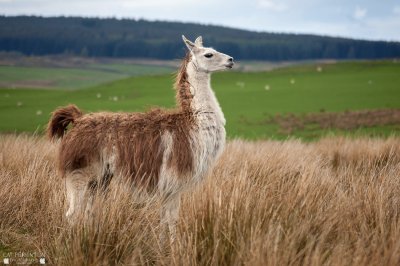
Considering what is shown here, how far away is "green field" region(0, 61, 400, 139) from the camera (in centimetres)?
2130

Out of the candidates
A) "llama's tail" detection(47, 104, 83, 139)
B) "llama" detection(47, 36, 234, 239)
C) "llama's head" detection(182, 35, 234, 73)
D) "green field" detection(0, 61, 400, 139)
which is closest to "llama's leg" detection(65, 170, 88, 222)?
"llama" detection(47, 36, 234, 239)

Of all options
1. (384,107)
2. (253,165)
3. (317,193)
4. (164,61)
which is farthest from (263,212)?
(164,61)

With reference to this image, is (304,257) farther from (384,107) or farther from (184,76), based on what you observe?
(384,107)

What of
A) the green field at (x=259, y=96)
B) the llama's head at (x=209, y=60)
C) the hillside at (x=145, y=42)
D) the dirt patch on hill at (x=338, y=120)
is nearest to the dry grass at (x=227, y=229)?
the llama's head at (x=209, y=60)

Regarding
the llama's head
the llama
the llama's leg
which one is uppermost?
the llama's head

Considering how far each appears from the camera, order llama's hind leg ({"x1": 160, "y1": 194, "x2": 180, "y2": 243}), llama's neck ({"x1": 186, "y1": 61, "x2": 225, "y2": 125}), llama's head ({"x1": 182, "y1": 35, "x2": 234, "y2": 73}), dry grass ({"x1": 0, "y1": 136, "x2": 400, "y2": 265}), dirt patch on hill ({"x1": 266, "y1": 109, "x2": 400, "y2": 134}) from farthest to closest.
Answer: dirt patch on hill ({"x1": 266, "y1": 109, "x2": 400, "y2": 134}) → llama's head ({"x1": 182, "y1": 35, "x2": 234, "y2": 73}) → llama's neck ({"x1": 186, "y1": 61, "x2": 225, "y2": 125}) → llama's hind leg ({"x1": 160, "y1": 194, "x2": 180, "y2": 243}) → dry grass ({"x1": 0, "y1": 136, "x2": 400, "y2": 265})

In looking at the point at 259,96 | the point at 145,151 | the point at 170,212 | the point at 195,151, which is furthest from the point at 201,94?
the point at 259,96

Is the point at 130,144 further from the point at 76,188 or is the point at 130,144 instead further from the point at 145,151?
the point at 76,188

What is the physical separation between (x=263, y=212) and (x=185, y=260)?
0.83 m

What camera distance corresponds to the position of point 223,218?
394 centimetres

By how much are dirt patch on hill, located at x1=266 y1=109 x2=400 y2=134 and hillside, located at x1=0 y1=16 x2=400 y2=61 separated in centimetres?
12000

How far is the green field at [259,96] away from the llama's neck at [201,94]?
1223 centimetres

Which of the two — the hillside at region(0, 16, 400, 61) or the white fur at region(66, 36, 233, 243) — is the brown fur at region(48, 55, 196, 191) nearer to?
the white fur at region(66, 36, 233, 243)

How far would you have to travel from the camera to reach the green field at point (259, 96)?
2130 centimetres
